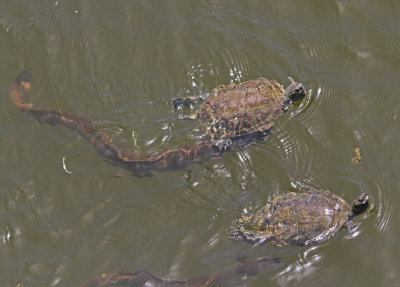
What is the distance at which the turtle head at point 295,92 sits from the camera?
715cm

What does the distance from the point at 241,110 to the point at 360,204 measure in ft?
7.09

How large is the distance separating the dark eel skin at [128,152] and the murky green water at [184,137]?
0.12 m

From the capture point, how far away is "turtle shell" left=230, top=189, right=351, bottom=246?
6496 millimetres

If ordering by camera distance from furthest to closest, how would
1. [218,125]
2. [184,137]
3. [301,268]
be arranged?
[184,137] → [218,125] → [301,268]

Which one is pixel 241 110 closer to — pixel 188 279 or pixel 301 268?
pixel 301 268

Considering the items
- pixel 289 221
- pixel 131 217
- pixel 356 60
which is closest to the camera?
pixel 289 221

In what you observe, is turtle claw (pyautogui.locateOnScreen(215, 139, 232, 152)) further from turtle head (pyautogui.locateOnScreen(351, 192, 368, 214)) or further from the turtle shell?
turtle head (pyautogui.locateOnScreen(351, 192, 368, 214))

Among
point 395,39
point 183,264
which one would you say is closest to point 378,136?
point 395,39

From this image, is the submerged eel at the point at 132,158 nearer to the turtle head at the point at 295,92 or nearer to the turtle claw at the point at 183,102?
the turtle claw at the point at 183,102

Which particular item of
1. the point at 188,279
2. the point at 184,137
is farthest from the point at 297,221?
the point at 184,137

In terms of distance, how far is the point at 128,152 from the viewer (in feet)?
23.7

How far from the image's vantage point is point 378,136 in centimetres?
716

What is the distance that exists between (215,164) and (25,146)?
115 inches

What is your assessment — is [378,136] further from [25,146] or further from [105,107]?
[25,146]
